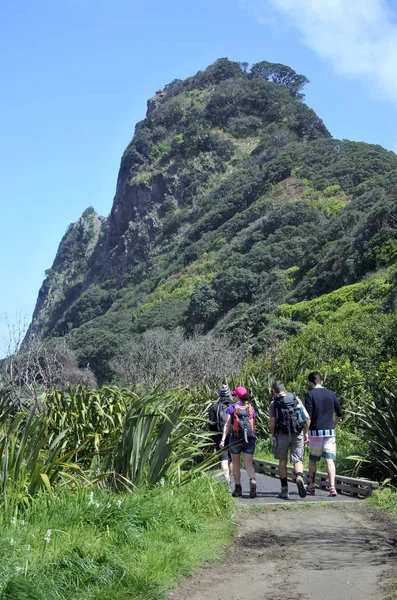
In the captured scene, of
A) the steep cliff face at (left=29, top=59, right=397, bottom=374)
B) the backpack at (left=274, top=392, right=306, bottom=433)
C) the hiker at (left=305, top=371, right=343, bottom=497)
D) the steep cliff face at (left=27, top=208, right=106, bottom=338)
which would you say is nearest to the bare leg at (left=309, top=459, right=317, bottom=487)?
the hiker at (left=305, top=371, right=343, bottom=497)

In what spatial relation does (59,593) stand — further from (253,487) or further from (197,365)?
(197,365)

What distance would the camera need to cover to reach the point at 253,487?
32.6ft

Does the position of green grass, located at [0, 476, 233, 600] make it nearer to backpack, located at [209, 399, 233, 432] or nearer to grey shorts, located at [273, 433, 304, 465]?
grey shorts, located at [273, 433, 304, 465]

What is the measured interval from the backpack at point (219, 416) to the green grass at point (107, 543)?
317cm

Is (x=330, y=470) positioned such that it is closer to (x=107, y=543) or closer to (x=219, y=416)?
(x=219, y=416)

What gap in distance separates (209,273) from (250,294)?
505 inches

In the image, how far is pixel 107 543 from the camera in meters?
5.98

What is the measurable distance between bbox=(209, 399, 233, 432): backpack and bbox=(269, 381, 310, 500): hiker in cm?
125

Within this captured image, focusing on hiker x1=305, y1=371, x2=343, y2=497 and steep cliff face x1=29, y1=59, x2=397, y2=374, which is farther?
steep cliff face x1=29, y1=59, x2=397, y2=374

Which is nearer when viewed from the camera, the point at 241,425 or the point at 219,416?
the point at 241,425

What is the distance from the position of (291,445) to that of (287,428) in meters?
0.30

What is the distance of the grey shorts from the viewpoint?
993cm

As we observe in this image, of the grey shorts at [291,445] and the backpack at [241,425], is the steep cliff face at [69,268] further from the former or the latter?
the grey shorts at [291,445]

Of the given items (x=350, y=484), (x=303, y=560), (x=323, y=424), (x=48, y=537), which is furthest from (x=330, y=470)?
(x=48, y=537)
